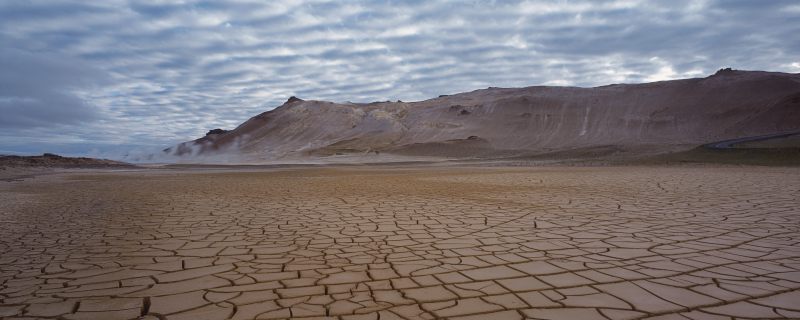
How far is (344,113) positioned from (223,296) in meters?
64.7

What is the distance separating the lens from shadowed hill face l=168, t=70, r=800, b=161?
147ft

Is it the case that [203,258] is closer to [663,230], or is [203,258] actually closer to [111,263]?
[111,263]

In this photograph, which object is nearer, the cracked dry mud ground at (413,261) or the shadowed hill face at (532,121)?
the cracked dry mud ground at (413,261)

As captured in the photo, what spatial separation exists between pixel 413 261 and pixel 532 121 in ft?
171

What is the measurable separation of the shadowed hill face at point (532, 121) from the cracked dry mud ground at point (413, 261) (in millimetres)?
31913

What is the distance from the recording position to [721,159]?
68.5 feet

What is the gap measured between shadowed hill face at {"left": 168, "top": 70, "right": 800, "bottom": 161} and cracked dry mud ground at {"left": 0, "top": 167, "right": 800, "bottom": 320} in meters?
31.9

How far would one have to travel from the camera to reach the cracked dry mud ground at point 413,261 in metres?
2.81

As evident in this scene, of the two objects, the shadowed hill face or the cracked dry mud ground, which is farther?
the shadowed hill face

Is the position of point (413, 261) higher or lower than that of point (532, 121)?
lower

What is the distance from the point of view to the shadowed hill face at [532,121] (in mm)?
44812

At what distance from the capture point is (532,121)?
53.9 m

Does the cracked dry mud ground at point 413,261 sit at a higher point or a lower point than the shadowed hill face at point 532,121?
lower

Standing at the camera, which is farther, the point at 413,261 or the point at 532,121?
the point at 532,121
